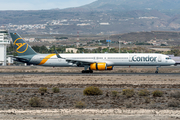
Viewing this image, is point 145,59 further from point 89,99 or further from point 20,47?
point 89,99

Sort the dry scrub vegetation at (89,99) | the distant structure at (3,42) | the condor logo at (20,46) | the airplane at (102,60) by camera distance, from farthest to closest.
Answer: the distant structure at (3,42) → the condor logo at (20,46) → the airplane at (102,60) → the dry scrub vegetation at (89,99)

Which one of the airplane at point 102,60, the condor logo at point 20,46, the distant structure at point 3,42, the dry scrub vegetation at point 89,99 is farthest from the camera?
the distant structure at point 3,42

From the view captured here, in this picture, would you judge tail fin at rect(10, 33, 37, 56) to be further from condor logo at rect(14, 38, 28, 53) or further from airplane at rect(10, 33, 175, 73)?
airplane at rect(10, 33, 175, 73)

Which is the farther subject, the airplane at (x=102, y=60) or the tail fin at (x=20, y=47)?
the tail fin at (x=20, y=47)

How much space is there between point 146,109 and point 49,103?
812 centimetres

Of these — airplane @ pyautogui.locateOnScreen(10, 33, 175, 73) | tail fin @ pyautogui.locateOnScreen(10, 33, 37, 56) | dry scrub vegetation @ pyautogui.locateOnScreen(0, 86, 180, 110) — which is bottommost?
dry scrub vegetation @ pyautogui.locateOnScreen(0, 86, 180, 110)

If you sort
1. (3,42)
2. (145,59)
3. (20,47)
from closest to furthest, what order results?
(145,59), (20,47), (3,42)

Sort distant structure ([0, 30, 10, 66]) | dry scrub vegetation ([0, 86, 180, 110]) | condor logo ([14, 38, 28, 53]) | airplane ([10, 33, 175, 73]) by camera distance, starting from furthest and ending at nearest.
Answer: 1. distant structure ([0, 30, 10, 66])
2. condor logo ([14, 38, 28, 53])
3. airplane ([10, 33, 175, 73])
4. dry scrub vegetation ([0, 86, 180, 110])

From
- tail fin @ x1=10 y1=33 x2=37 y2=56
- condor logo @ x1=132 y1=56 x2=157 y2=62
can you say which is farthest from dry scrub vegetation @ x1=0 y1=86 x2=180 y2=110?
tail fin @ x1=10 y1=33 x2=37 y2=56

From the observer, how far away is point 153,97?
27953mm

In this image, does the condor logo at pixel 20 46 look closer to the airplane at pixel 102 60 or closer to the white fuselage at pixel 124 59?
the airplane at pixel 102 60

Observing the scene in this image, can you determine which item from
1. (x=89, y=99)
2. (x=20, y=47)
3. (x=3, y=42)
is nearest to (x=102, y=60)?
(x=20, y=47)

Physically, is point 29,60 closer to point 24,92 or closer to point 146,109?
point 24,92

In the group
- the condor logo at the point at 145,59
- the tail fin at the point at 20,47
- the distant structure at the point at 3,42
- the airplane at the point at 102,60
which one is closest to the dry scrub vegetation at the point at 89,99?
the airplane at the point at 102,60
